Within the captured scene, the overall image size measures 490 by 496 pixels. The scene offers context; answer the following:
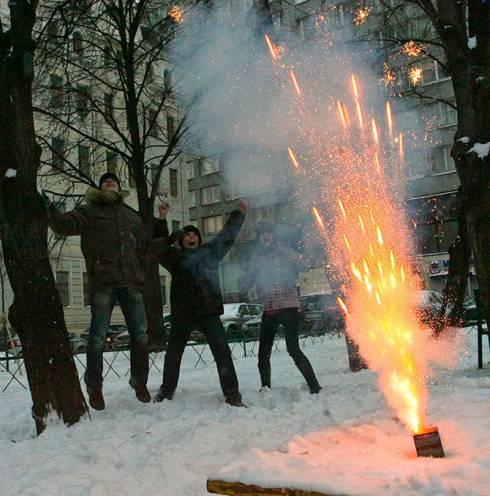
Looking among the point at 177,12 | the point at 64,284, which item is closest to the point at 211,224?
the point at 177,12

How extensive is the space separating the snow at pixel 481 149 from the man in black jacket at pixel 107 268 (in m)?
4.02

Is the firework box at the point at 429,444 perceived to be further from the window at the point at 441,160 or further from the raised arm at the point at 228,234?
the window at the point at 441,160

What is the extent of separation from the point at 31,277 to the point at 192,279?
166 centimetres

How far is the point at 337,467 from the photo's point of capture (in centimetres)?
247

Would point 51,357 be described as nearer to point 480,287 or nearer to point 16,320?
point 16,320

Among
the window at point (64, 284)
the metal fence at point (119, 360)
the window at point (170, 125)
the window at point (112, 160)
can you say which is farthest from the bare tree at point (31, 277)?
the window at point (64, 284)

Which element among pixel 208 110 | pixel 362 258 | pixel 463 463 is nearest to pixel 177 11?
pixel 208 110

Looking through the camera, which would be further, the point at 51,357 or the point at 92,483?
the point at 51,357

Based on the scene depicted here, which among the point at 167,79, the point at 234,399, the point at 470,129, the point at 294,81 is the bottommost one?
the point at 234,399

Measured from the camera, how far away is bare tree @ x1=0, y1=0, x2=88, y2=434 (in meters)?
4.86

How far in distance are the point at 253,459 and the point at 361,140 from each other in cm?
713

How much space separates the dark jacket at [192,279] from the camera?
5.85 meters

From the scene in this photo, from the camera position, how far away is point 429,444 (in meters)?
2.79

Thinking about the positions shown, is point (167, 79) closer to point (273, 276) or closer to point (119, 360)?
point (119, 360)
